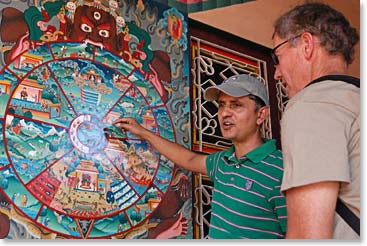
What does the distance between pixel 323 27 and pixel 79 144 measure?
2.52 ft

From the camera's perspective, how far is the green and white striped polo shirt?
56.7 inches

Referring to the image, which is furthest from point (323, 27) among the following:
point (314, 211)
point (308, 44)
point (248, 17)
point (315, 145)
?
point (248, 17)

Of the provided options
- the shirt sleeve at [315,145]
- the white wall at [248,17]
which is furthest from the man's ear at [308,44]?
the white wall at [248,17]

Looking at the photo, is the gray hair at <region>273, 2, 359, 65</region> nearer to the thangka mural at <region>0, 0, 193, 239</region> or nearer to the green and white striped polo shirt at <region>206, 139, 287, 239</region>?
the green and white striped polo shirt at <region>206, 139, 287, 239</region>

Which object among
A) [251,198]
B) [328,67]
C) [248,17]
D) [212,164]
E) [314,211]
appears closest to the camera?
[314,211]

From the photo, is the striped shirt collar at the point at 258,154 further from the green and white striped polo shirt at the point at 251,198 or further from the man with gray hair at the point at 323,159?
the man with gray hair at the point at 323,159

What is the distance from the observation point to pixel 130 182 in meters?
A: 1.58

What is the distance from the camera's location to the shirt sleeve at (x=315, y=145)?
2.87ft

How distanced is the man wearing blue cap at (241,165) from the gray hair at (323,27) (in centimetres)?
50

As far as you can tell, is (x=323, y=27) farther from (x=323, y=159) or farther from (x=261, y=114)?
(x=261, y=114)

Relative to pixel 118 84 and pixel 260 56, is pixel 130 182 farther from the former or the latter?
pixel 260 56

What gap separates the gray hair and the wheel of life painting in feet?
2.11

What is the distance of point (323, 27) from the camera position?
1.08m

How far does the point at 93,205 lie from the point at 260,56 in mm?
1014
